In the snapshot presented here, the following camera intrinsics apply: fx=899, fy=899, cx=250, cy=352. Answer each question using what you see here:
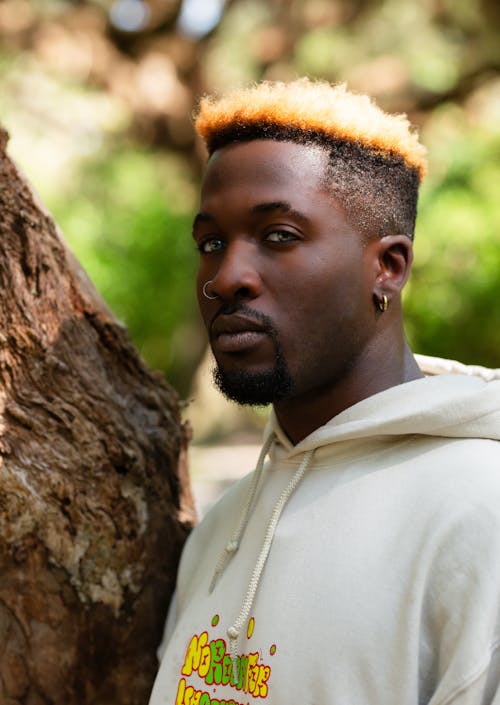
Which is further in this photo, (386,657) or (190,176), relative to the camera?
(190,176)

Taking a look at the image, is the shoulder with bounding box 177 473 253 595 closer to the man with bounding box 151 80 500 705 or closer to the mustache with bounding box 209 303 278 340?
the man with bounding box 151 80 500 705

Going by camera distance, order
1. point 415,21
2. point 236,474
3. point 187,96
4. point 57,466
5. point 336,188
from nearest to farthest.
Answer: point 336,188, point 57,466, point 187,96, point 236,474, point 415,21

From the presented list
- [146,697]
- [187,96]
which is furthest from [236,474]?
[146,697]

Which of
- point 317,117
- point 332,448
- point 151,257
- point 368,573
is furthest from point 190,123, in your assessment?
point 368,573

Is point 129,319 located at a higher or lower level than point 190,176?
lower

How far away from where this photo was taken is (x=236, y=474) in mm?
10055

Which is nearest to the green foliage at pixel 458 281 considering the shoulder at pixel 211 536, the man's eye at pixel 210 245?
the shoulder at pixel 211 536

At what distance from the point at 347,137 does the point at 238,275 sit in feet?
1.44

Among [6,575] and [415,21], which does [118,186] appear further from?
[6,575]

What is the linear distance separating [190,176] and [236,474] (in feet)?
11.3

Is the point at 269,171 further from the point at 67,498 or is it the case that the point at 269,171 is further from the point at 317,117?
the point at 67,498

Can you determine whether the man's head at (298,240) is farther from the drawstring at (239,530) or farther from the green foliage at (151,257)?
the green foliage at (151,257)

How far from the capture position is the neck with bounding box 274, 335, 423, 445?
2.04 m

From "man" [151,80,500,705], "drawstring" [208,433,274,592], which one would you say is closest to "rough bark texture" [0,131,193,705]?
"man" [151,80,500,705]
